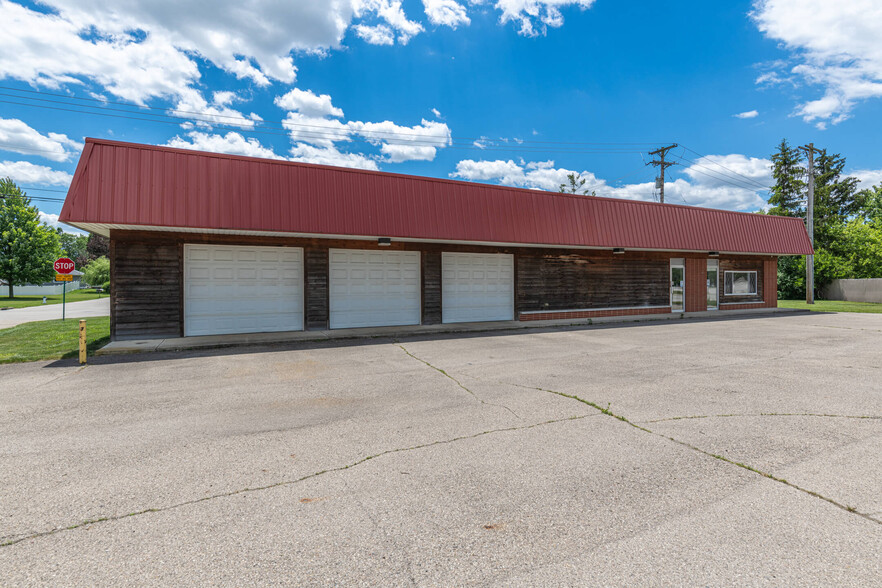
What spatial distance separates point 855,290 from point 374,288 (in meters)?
35.5

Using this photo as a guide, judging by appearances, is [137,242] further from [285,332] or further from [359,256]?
[359,256]

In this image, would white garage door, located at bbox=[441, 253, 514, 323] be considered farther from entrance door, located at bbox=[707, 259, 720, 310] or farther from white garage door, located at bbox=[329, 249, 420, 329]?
entrance door, located at bbox=[707, 259, 720, 310]

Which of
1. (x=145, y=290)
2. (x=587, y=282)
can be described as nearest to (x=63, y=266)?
(x=145, y=290)

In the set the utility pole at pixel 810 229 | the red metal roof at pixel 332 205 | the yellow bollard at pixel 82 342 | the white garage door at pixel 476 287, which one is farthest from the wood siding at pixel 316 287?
the utility pole at pixel 810 229

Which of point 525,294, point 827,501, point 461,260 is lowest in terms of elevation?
point 827,501

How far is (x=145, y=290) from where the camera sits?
11.3 metres

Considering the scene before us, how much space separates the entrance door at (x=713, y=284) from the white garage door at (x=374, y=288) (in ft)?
48.4

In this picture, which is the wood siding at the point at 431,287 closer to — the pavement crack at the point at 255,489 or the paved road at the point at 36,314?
the pavement crack at the point at 255,489

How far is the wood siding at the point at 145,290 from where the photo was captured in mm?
11070

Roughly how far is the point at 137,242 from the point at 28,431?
25.9 feet


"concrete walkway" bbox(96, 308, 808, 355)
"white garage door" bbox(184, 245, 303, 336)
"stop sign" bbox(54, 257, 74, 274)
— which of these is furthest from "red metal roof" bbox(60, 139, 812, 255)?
"stop sign" bbox(54, 257, 74, 274)

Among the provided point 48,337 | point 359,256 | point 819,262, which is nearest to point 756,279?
point 819,262

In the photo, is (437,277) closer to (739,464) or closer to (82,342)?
(82,342)

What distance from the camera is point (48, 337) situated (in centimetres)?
1203
